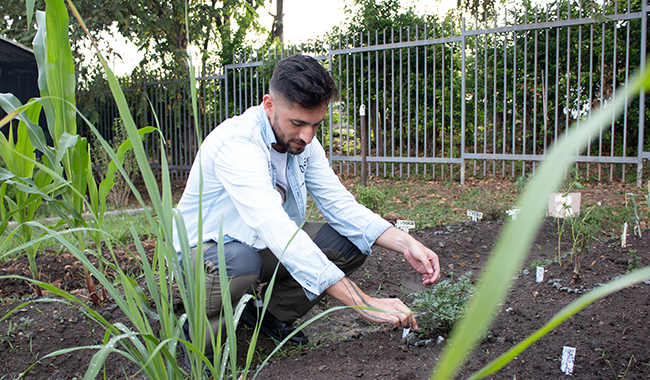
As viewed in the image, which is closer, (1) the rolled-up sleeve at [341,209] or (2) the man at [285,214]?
(2) the man at [285,214]

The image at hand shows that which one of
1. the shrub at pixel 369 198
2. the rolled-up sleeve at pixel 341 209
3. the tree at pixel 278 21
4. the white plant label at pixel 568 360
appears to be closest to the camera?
the white plant label at pixel 568 360

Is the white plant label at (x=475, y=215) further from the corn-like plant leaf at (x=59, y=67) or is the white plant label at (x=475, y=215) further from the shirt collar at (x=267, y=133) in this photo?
the corn-like plant leaf at (x=59, y=67)

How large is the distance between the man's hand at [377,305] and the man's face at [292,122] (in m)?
0.66

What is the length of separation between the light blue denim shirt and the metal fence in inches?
93.6

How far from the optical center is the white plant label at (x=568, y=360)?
4.33ft

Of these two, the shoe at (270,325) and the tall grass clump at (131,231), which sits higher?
the tall grass clump at (131,231)

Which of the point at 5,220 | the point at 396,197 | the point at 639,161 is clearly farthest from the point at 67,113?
the point at 639,161

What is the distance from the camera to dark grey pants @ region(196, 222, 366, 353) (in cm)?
175

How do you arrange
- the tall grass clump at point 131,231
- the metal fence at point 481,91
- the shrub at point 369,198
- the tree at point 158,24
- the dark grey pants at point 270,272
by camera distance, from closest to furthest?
the tall grass clump at point 131,231 < the dark grey pants at point 270,272 < the shrub at point 369,198 < the metal fence at point 481,91 < the tree at point 158,24

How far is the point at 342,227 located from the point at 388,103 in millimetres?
4985

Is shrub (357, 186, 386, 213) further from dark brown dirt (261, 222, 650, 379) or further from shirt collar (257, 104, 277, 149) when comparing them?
shirt collar (257, 104, 277, 149)

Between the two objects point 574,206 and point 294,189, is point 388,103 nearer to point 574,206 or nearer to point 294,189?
point 574,206

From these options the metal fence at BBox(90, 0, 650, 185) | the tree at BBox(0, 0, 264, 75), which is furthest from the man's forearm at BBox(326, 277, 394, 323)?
the tree at BBox(0, 0, 264, 75)

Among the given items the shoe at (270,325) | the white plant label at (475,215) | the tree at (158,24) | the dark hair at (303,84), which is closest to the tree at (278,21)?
the tree at (158,24)
